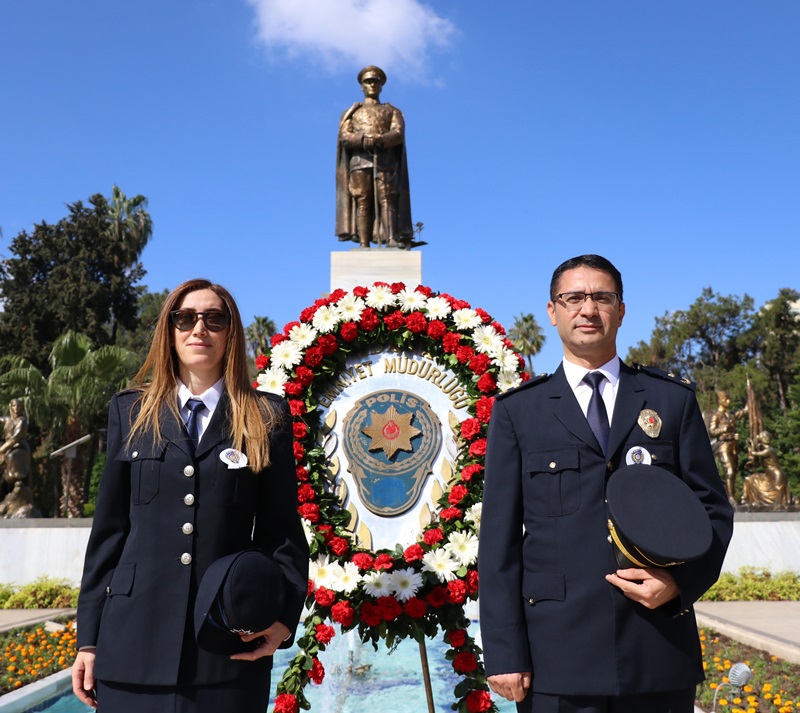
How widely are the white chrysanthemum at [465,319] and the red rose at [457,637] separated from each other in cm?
178

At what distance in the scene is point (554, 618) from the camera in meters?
2.10

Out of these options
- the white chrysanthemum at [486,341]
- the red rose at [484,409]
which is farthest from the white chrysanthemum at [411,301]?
the red rose at [484,409]

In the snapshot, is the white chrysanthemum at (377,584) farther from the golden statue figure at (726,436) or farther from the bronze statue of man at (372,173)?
the golden statue figure at (726,436)

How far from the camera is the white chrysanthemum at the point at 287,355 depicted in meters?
4.42

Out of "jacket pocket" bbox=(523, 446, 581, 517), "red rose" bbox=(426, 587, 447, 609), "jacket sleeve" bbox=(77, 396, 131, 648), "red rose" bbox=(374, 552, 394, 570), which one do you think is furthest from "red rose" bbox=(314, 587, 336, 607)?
"jacket pocket" bbox=(523, 446, 581, 517)

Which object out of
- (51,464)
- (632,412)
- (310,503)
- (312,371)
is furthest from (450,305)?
(51,464)

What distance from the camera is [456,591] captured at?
3850 millimetres

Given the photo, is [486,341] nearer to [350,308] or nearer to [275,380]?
[350,308]

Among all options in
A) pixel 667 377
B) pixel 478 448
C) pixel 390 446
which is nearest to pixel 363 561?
pixel 390 446

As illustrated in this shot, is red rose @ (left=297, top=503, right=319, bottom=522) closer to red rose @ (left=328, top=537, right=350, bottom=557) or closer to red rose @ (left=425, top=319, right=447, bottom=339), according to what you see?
red rose @ (left=328, top=537, right=350, bottom=557)

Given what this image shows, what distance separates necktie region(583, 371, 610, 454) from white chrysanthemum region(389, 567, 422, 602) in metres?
1.94

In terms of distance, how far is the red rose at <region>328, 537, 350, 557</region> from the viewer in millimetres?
3994

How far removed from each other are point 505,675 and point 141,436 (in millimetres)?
1308

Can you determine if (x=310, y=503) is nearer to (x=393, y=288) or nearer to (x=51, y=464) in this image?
(x=393, y=288)
